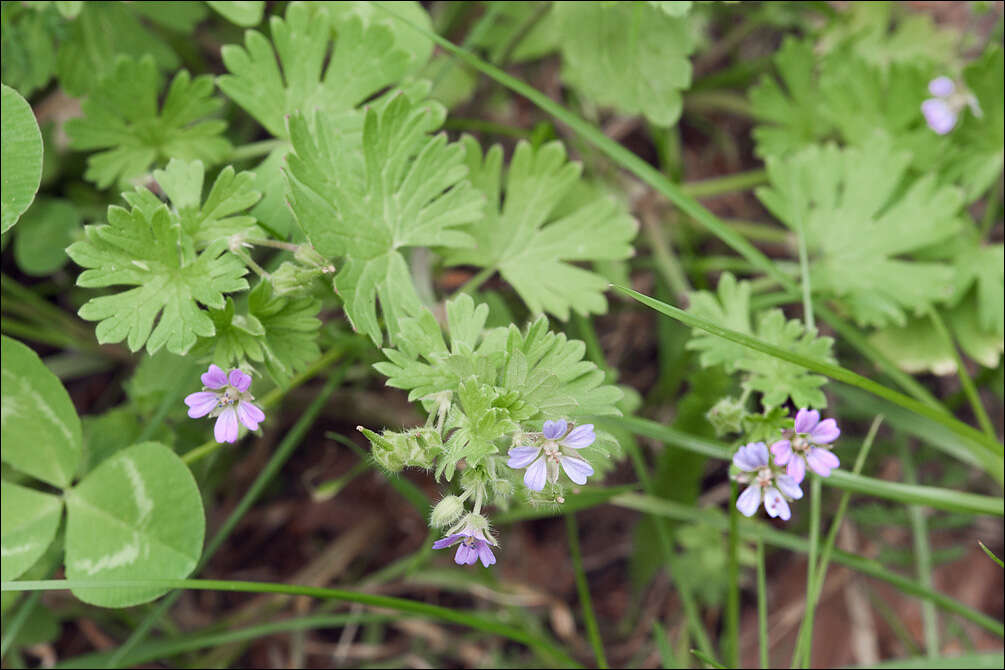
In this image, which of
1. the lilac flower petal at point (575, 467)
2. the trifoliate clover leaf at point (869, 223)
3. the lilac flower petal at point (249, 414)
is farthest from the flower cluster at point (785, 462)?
the lilac flower petal at point (249, 414)

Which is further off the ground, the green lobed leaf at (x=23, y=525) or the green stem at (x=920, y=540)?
the green stem at (x=920, y=540)

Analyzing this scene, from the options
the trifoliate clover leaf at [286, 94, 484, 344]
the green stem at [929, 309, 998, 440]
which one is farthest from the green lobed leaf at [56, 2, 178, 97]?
the green stem at [929, 309, 998, 440]

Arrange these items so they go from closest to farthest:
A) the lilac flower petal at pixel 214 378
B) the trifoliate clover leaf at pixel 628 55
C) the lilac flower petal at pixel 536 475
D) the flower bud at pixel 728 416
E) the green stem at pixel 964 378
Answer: the lilac flower petal at pixel 536 475, the lilac flower petal at pixel 214 378, the flower bud at pixel 728 416, the green stem at pixel 964 378, the trifoliate clover leaf at pixel 628 55

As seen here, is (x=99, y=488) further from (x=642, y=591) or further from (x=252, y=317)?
(x=642, y=591)

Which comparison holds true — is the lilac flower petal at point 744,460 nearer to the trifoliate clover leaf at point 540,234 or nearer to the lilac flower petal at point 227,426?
the trifoliate clover leaf at point 540,234

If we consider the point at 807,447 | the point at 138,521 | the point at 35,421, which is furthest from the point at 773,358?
the point at 35,421

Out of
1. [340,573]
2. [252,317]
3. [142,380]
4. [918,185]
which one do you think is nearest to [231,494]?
[340,573]
